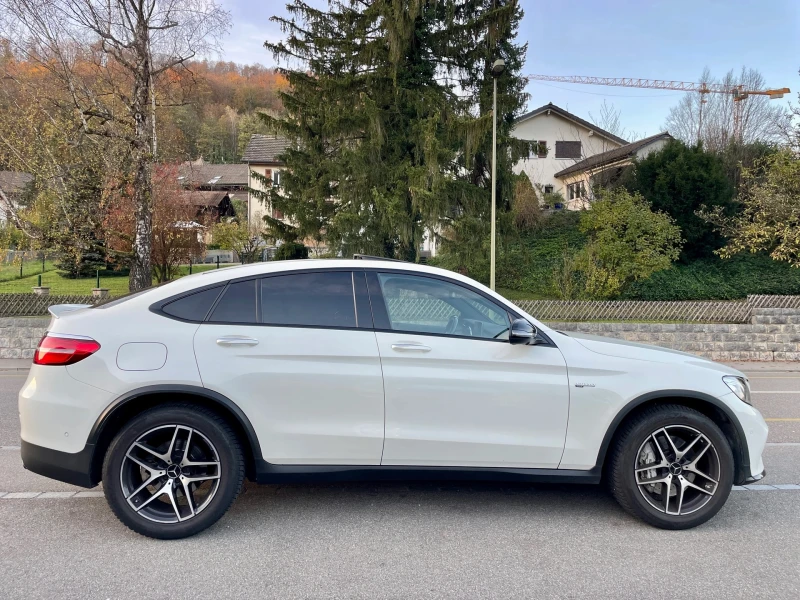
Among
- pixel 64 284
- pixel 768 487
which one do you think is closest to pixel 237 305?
pixel 768 487

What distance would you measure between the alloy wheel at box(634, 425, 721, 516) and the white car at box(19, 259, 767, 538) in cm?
1

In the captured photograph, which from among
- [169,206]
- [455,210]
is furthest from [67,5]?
[455,210]

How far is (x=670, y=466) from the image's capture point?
3.81 meters

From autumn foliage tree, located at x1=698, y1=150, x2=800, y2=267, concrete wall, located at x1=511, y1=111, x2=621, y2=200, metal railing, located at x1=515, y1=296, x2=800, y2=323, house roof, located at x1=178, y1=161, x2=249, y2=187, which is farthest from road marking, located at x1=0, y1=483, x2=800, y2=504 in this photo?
house roof, located at x1=178, y1=161, x2=249, y2=187

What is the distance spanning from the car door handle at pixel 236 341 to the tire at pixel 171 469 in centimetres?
45

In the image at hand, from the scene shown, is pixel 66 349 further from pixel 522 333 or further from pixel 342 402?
pixel 522 333

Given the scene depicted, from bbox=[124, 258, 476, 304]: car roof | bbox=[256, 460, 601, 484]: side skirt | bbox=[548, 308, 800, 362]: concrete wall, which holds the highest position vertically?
bbox=[124, 258, 476, 304]: car roof

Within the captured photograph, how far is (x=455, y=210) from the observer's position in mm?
18391

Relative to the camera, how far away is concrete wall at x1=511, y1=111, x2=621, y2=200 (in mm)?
40875

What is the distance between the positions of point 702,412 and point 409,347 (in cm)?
213

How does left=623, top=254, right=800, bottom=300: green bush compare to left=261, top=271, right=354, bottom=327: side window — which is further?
left=623, top=254, right=800, bottom=300: green bush

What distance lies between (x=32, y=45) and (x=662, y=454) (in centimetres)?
1637

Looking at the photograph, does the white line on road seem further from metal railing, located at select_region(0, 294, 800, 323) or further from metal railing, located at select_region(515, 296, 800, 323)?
metal railing, located at select_region(515, 296, 800, 323)

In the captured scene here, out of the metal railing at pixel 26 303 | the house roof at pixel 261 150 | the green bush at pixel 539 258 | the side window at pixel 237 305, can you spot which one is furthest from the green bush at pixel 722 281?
the house roof at pixel 261 150
